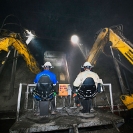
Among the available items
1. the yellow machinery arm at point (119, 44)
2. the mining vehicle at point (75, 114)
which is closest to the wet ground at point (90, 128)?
the mining vehicle at point (75, 114)

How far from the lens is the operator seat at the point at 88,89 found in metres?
3.64

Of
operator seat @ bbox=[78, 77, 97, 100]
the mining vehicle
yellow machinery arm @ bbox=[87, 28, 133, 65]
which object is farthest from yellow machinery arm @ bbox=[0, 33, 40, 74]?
yellow machinery arm @ bbox=[87, 28, 133, 65]

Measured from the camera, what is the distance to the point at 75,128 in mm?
2799

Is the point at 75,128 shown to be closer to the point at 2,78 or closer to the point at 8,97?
the point at 8,97

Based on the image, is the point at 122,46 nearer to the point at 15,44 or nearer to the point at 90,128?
the point at 90,128

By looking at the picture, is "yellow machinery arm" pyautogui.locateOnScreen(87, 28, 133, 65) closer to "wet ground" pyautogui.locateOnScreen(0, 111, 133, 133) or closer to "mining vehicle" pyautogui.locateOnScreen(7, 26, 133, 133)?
"mining vehicle" pyautogui.locateOnScreen(7, 26, 133, 133)

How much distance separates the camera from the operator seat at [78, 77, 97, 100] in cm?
364

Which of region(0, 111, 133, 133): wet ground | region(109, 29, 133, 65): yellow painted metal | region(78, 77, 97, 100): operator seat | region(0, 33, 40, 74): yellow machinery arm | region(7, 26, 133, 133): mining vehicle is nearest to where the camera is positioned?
region(7, 26, 133, 133): mining vehicle

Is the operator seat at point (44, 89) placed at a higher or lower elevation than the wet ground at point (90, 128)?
higher

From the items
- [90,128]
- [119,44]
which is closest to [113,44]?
[119,44]

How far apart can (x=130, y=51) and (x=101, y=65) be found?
6930 mm

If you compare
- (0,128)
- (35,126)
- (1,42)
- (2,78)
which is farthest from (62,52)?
(35,126)

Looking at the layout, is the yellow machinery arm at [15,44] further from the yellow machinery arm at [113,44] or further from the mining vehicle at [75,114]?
the yellow machinery arm at [113,44]

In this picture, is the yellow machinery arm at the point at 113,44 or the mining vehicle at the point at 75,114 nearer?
the mining vehicle at the point at 75,114
